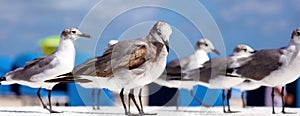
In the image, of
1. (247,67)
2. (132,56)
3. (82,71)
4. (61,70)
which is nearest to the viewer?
(132,56)

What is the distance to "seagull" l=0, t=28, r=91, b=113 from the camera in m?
7.41

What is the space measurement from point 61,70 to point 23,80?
55cm

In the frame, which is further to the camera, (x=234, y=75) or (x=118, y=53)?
(x=234, y=75)

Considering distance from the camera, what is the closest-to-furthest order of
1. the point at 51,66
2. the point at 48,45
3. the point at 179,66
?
the point at 51,66
the point at 179,66
the point at 48,45

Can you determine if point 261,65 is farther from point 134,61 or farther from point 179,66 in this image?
point 134,61

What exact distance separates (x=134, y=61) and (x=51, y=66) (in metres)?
1.70

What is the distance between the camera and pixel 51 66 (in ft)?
24.3

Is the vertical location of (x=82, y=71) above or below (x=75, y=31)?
below

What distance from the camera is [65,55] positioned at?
7539 mm

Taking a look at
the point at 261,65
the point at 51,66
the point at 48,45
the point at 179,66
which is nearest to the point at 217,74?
the point at 179,66

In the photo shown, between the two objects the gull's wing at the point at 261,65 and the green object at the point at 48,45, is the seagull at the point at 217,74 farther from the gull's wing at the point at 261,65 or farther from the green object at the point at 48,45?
the green object at the point at 48,45

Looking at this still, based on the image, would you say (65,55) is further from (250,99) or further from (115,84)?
(250,99)

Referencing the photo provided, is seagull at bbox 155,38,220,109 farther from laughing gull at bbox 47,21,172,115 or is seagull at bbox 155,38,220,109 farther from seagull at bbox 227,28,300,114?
laughing gull at bbox 47,21,172,115

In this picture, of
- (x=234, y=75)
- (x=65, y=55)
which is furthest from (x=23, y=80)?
(x=234, y=75)
